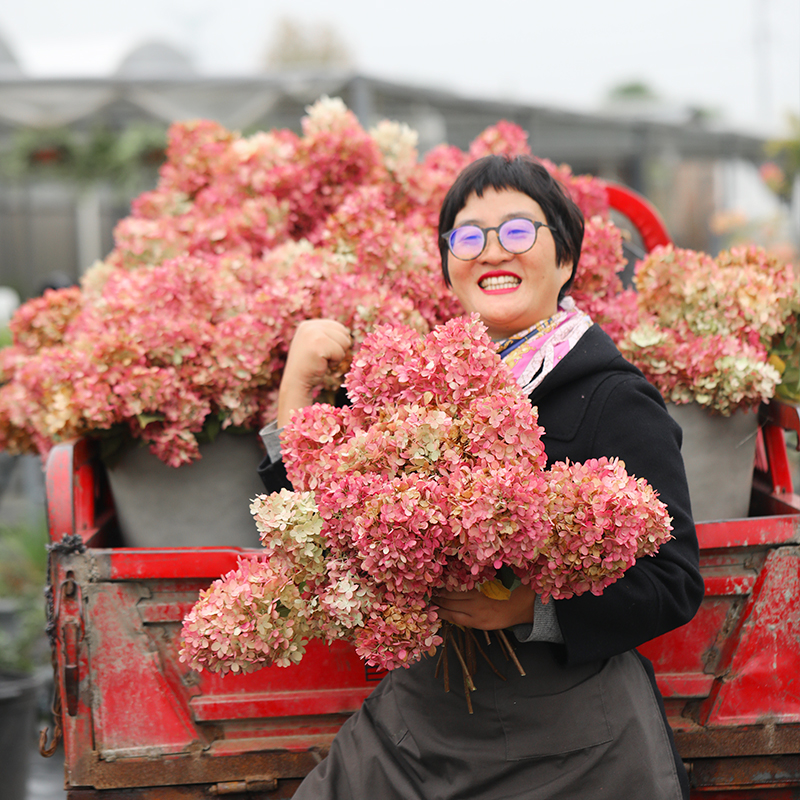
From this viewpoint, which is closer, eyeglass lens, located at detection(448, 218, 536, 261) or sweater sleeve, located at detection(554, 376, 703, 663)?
sweater sleeve, located at detection(554, 376, 703, 663)

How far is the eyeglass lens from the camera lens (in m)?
Result: 1.76

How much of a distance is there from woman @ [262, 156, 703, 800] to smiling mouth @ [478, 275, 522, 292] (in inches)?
0.5

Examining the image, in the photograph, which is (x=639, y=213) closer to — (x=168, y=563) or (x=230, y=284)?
(x=230, y=284)

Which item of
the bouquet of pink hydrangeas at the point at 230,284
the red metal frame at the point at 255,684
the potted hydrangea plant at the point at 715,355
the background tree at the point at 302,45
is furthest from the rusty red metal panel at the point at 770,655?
the background tree at the point at 302,45

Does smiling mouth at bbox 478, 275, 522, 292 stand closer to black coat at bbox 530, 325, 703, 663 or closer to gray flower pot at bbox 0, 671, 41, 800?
black coat at bbox 530, 325, 703, 663

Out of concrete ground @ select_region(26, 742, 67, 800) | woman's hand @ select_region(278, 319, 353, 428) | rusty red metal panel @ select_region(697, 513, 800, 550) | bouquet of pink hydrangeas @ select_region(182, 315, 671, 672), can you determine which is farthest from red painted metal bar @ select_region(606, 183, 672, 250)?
concrete ground @ select_region(26, 742, 67, 800)

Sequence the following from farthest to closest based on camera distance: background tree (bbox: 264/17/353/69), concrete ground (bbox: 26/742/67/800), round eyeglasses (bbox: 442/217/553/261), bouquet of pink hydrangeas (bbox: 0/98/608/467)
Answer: background tree (bbox: 264/17/353/69), concrete ground (bbox: 26/742/67/800), bouquet of pink hydrangeas (bbox: 0/98/608/467), round eyeglasses (bbox: 442/217/553/261)

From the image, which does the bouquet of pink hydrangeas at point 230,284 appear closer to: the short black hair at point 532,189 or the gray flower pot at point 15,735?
the short black hair at point 532,189

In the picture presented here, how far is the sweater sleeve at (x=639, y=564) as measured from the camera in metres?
1.49

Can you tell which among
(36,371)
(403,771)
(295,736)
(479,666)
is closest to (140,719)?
(295,736)

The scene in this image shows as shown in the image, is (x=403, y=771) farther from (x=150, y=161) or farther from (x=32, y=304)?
(x=150, y=161)

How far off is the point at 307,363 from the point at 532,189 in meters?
0.65

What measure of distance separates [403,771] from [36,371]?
1.52 meters

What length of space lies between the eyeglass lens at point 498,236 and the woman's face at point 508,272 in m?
0.01
